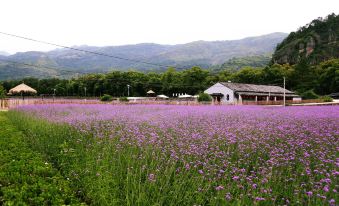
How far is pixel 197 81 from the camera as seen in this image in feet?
294

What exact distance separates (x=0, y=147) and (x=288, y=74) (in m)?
83.3

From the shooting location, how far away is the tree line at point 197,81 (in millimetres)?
75688

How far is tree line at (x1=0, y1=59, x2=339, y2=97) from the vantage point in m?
75.7

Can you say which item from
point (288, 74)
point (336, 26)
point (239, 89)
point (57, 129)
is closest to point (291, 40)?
point (336, 26)

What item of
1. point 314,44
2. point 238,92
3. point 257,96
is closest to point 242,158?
point 238,92

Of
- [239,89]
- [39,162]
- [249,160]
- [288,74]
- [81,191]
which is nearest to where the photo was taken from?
[81,191]

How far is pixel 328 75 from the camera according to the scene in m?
71.6

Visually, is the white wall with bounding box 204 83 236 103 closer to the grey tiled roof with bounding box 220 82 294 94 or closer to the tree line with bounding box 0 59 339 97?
the grey tiled roof with bounding box 220 82 294 94

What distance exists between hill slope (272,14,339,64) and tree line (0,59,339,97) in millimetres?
28890

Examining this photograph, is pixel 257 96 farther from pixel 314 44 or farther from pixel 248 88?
pixel 314 44

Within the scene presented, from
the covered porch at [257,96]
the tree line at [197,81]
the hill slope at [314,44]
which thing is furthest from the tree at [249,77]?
the hill slope at [314,44]

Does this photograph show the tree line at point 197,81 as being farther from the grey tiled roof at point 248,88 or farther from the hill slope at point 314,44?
the hill slope at point 314,44

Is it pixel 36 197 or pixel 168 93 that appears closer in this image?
pixel 36 197

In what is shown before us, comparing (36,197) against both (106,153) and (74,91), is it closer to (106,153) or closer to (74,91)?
(106,153)
